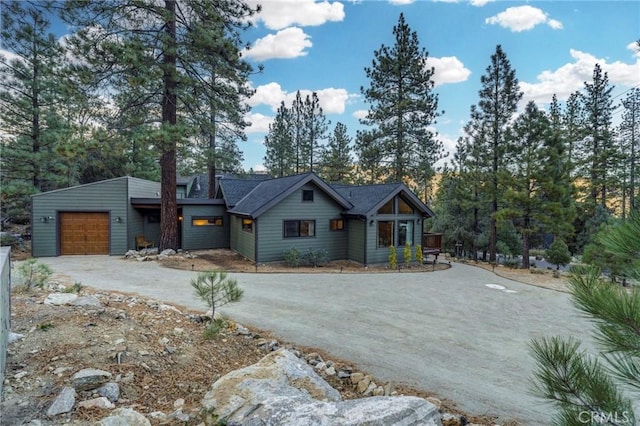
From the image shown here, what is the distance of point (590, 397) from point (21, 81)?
21.2 m

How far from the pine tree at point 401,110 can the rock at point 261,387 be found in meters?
19.5

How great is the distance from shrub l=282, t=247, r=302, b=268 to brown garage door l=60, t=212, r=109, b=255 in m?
8.39

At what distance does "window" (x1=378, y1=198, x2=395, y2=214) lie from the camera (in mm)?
14195

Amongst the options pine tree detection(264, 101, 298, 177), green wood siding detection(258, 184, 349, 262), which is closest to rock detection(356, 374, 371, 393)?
green wood siding detection(258, 184, 349, 262)

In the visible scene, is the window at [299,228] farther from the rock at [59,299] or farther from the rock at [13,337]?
the rock at [13,337]

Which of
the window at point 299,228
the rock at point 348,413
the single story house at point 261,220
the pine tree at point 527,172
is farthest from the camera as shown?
the pine tree at point 527,172

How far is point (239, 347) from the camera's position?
4.74 metres

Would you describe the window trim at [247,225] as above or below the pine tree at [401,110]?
below

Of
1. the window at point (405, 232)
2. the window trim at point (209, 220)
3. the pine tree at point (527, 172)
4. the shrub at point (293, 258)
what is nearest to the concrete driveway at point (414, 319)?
the shrub at point (293, 258)

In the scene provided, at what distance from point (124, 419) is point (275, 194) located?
11369 mm

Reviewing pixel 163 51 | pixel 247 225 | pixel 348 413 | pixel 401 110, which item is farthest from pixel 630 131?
pixel 348 413

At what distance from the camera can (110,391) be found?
9.68 feet

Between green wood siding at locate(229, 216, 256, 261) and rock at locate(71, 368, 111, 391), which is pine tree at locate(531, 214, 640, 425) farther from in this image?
green wood siding at locate(229, 216, 256, 261)

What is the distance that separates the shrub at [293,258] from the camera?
12812 millimetres
